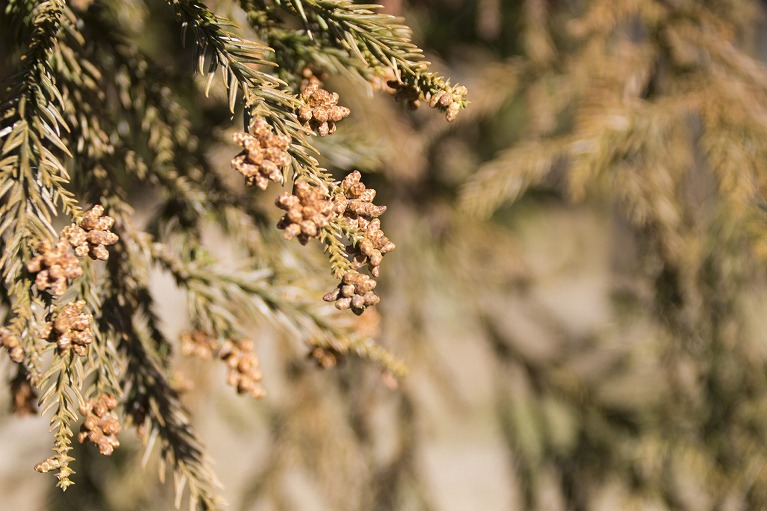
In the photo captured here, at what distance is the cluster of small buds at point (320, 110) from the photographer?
2.00 feet

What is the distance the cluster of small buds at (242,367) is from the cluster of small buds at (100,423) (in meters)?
0.17

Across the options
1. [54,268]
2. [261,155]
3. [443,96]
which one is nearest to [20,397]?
[54,268]

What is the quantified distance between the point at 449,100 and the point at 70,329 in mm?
421

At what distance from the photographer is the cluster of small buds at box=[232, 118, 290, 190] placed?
56 cm

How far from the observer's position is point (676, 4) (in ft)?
5.06

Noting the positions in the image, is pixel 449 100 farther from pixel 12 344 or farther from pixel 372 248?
pixel 12 344

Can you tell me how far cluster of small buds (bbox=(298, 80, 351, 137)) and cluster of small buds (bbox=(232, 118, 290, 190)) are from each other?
51 mm

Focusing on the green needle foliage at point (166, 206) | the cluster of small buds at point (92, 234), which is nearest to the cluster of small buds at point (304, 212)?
the green needle foliage at point (166, 206)

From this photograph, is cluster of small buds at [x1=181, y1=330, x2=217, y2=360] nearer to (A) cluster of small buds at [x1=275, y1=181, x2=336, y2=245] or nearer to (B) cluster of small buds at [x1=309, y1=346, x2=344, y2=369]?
(B) cluster of small buds at [x1=309, y1=346, x2=344, y2=369]

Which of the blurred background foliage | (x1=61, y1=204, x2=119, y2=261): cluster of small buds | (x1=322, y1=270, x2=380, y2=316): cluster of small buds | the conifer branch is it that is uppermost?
(x1=61, y1=204, x2=119, y2=261): cluster of small buds

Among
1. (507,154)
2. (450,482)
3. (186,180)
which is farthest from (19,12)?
(450,482)

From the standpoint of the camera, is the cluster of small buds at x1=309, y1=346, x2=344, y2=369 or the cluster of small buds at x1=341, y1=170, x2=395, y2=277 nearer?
the cluster of small buds at x1=341, y1=170, x2=395, y2=277

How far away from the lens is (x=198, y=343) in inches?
33.8

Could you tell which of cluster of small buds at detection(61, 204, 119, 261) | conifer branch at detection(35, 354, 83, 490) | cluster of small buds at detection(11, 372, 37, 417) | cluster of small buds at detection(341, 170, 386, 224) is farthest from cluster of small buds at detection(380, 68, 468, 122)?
cluster of small buds at detection(11, 372, 37, 417)
